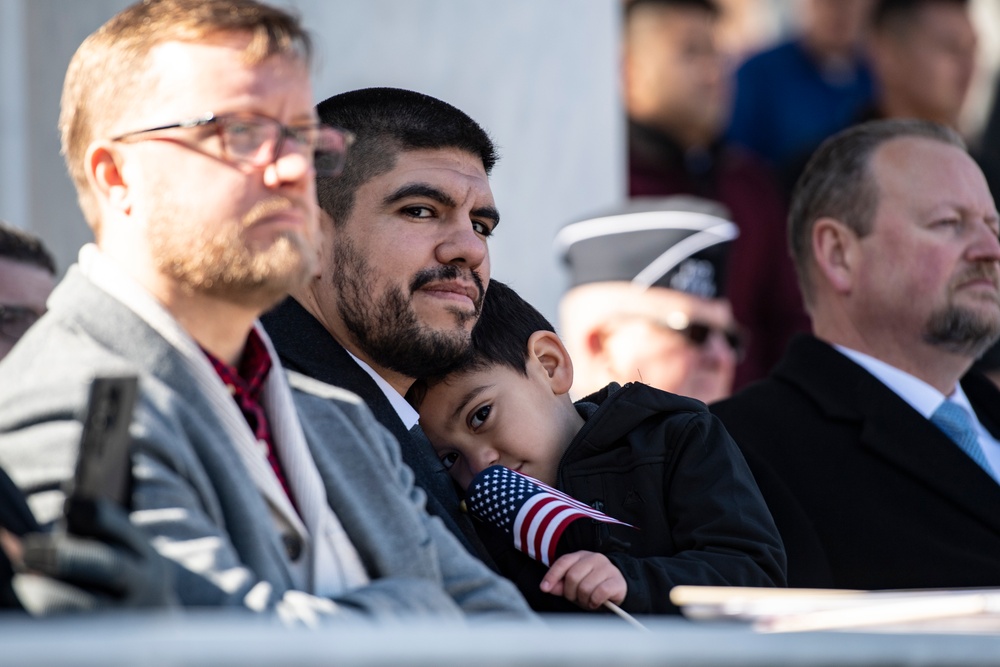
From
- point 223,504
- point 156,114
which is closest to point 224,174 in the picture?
point 156,114

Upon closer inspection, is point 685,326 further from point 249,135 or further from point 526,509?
point 249,135

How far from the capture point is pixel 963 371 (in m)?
3.99

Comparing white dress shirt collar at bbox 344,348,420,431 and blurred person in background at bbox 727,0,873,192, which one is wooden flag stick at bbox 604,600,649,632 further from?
blurred person in background at bbox 727,0,873,192

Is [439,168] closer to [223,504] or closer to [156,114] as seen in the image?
[156,114]

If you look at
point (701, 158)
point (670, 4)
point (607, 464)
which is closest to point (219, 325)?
point (607, 464)

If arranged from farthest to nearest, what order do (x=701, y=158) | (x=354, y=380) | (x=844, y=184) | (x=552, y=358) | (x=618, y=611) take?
(x=701, y=158) → (x=844, y=184) → (x=552, y=358) → (x=354, y=380) → (x=618, y=611)

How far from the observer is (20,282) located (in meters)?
3.39

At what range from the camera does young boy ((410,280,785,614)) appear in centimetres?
262

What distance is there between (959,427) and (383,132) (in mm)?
1634

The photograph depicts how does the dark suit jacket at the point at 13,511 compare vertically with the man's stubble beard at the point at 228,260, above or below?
below

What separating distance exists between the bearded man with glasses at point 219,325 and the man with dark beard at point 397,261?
0.52 m

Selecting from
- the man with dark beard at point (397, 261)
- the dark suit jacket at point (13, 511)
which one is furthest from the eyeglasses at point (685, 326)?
the dark suit jacket at point (13, 511)

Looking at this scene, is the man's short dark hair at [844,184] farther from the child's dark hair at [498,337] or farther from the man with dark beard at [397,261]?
the man with dark beard at [397,261]

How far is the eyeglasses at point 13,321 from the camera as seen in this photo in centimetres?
330
